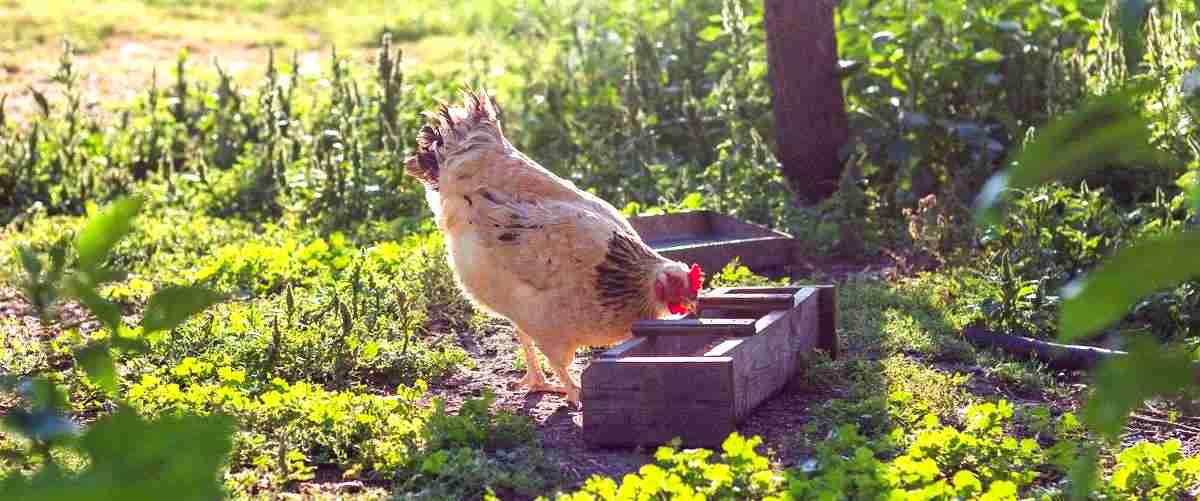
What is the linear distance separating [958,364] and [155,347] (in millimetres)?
3282

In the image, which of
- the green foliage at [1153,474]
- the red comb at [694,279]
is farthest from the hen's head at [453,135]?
the green foliage at [1153,474]

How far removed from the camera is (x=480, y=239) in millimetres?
5395

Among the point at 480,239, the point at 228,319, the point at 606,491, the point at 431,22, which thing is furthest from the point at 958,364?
the point at 431,22

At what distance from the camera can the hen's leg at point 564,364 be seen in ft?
17.8

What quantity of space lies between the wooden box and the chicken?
133 centimetres

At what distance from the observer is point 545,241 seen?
5277mm

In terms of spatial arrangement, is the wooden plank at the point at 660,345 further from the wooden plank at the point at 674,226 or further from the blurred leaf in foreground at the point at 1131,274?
the blurred leaf in foreground at the point at 1131,274

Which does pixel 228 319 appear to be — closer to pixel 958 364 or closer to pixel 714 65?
pixel 958 364

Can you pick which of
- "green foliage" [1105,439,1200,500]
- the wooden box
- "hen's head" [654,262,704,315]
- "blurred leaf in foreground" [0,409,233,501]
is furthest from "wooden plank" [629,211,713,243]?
"blurred leaf in foreground" [0,409,233,501]

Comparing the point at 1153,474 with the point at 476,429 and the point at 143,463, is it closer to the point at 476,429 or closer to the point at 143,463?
the point at 476,429

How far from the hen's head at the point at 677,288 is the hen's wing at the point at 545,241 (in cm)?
25

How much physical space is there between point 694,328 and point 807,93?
12.7ft

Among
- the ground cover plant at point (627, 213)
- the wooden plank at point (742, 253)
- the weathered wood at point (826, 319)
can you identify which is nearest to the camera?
the ground cover plant at point (627, 213)

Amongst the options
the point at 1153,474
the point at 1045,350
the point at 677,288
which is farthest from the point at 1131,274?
the point at 1045,350
